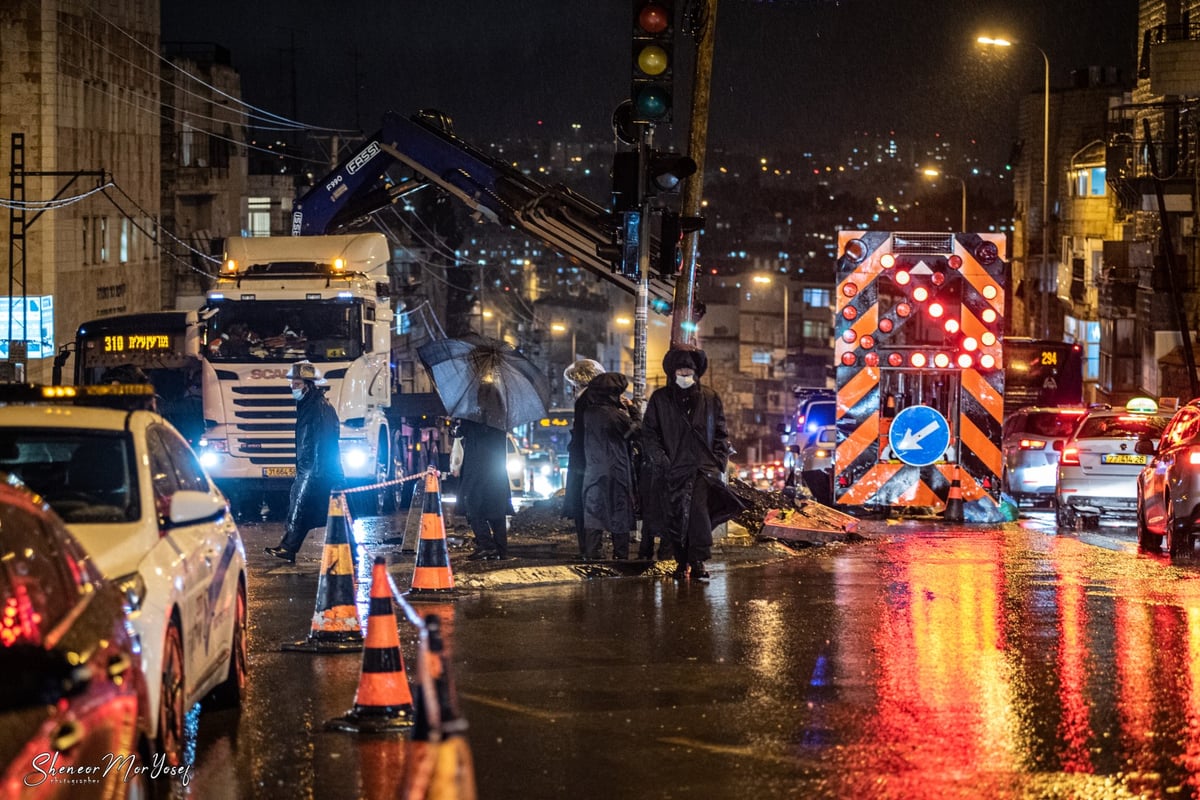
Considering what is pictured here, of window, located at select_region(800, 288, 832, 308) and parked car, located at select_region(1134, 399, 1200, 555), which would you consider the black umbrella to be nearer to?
parked car, located at select_region(1134, 399, 1200, 555)

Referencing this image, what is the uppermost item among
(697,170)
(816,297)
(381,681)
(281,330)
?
(816,297)

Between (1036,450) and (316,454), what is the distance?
575 inches

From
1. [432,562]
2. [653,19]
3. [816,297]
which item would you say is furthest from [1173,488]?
[816,297]

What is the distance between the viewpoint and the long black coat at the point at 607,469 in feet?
52.6

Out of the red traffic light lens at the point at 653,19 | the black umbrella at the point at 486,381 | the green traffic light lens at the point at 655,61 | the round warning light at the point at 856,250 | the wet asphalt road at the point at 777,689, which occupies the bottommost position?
the wet asphalt road at the point at 777,689

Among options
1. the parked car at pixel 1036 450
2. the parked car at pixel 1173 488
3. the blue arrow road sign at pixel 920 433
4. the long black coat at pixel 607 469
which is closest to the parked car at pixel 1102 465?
the blue arrow road sign at pixel 920 433

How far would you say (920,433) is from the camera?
21.3 metres

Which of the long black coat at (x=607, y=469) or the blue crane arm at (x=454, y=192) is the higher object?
the blue crane arm at (x=454, y=192)

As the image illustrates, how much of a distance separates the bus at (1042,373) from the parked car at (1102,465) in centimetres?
1274

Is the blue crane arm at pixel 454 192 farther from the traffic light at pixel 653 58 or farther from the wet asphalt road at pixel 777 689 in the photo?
the wet asphalt road at pixel 777 689

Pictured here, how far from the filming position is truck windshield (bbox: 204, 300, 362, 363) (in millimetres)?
23906

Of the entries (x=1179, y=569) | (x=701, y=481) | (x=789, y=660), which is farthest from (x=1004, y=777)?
(x=1179, y=569)

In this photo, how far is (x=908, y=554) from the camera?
17391 mm

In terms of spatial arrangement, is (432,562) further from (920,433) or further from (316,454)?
(920,433)
